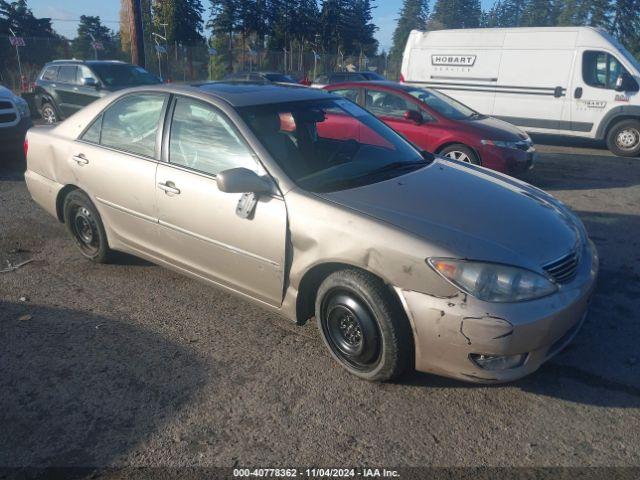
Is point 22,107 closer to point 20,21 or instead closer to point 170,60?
point 170,60

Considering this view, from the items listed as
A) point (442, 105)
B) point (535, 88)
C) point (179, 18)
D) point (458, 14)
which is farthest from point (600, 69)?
point (458, 14)

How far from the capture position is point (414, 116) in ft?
25.2

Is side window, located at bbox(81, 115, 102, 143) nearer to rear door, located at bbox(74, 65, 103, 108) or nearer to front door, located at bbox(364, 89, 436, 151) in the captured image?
A: front door, located at bbox(364, 89, 436, 151)

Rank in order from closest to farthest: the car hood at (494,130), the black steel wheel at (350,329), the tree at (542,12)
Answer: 1. the black steel wheel at (350,329)
2. the car hood at (494,130)
3. the tree at (542,12)

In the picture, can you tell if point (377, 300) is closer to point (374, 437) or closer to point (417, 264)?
point (417, 264)

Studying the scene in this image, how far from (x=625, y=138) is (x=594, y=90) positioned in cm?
111

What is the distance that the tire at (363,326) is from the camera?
111 inches

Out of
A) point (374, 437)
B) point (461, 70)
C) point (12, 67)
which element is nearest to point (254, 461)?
point (374, 437)

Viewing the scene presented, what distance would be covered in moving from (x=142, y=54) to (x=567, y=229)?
14614 mm

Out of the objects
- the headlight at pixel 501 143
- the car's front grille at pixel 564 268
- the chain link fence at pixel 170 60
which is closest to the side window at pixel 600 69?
the headlight at pixel 501 143

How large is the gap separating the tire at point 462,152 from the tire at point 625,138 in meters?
4.73

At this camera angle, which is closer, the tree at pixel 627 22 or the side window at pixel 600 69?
the side window at pixel 600 69

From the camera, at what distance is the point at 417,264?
2699 mm

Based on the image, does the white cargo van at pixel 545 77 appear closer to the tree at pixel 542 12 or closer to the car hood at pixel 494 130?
the car hood at pixel 494 130
